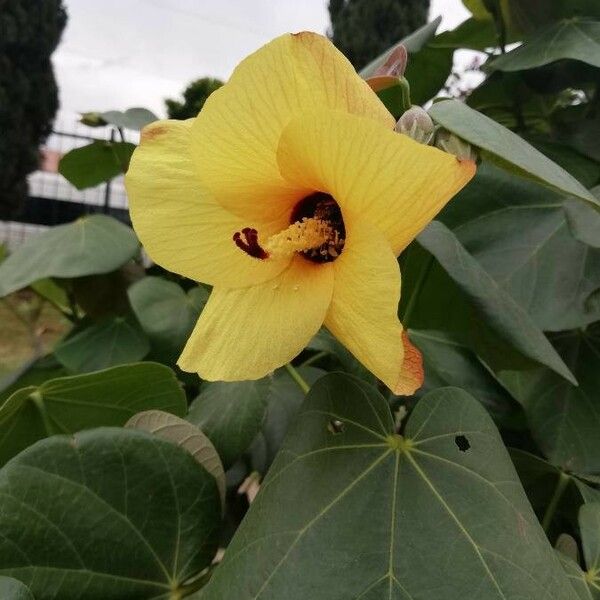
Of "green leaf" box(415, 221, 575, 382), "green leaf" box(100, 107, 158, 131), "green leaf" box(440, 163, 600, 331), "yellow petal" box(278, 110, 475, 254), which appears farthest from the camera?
"green leaf" box(100, 107, 158, 131)

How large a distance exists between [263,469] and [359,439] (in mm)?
178

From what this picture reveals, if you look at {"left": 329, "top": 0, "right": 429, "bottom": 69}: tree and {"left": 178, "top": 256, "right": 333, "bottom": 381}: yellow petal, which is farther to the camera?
{"left": 329, "top": 0, "right": 429, "bottom": 69}: tree

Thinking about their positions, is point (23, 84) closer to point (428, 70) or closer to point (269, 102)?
point (428, 70)

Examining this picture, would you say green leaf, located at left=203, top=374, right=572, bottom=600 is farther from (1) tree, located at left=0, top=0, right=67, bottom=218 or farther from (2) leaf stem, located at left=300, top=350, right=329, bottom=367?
(1) tree, located at left=0, top=0, right=67, bottom=218

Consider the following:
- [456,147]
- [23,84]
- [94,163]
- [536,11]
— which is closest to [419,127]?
[456,147]

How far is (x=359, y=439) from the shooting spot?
0.34 m

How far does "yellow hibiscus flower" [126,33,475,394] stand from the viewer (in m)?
0.26

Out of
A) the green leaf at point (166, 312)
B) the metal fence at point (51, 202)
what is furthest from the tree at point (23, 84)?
the green leaf at point (166, 312)

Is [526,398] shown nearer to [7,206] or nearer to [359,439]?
[359,439]

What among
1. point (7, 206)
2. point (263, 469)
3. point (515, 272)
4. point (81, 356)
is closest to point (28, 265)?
point (81, 356)

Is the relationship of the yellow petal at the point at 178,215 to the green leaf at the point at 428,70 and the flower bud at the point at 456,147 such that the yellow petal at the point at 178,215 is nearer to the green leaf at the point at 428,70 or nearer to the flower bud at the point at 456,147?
the flower bud at the point at 456,147

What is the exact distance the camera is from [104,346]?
27.5 inches

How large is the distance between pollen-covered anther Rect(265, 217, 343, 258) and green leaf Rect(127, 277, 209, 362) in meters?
0.29

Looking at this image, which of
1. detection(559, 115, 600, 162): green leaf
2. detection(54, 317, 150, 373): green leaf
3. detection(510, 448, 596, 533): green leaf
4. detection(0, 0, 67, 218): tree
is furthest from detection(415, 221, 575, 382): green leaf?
detection(0, 0, 67, 218): tree
